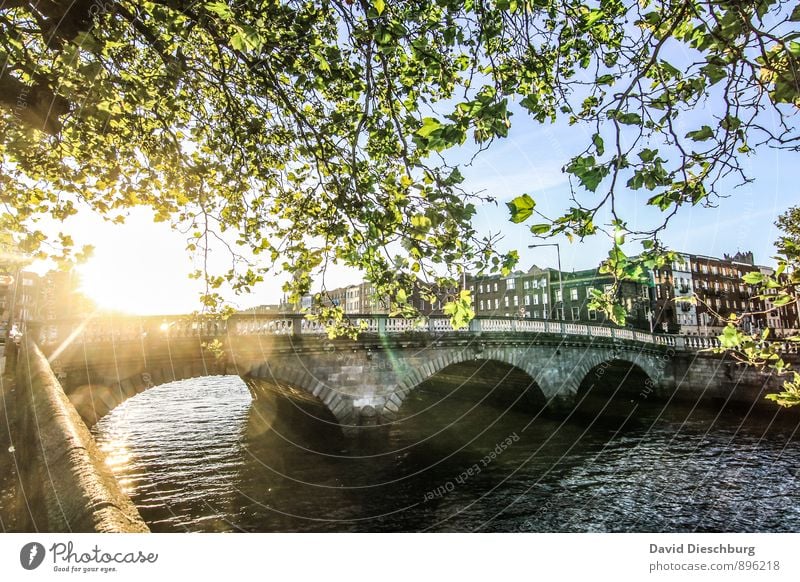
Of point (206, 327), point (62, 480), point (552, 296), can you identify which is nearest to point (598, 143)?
point (62, 480)

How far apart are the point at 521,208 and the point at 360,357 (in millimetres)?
14662

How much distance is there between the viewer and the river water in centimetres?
974

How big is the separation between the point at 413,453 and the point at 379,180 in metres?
12.9

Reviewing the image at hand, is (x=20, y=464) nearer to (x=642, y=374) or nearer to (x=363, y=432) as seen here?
(x=363, y=432)

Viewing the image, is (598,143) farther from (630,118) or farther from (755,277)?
(755,277)

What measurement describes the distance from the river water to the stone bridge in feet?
7.49

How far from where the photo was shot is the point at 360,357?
16.2 meters

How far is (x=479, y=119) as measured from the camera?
2.16m

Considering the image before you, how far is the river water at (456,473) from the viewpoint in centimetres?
974

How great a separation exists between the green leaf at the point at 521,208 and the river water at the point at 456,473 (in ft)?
30.4

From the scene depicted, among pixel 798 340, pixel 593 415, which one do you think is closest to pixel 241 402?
pixel 593 415

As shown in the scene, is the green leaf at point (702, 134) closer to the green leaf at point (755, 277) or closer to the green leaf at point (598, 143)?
the green leaf at point (598, 143)

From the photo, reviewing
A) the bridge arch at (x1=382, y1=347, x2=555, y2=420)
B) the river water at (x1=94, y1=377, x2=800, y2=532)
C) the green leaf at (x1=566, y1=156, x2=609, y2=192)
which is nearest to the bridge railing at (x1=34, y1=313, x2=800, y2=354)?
the bridge arch at (x1=382, y1=347, x2=555, y2=420)
